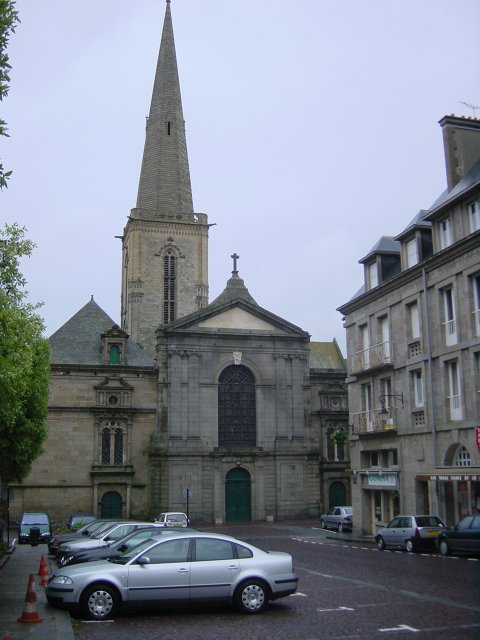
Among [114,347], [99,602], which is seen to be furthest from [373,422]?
[114,347]

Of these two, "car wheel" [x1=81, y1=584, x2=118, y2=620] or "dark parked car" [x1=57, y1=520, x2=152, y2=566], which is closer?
"car wheel" [x1=81, y1=584, x2=118, y2=620]

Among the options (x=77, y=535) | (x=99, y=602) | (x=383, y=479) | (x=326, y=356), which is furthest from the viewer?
(x=326, y=356)

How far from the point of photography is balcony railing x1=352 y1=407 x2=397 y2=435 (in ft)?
107

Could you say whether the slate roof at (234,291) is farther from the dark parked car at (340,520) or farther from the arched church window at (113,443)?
the dark parked car at (340,520)

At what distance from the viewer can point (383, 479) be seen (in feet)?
109

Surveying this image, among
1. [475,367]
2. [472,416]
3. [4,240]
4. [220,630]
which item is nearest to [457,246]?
[475,367]

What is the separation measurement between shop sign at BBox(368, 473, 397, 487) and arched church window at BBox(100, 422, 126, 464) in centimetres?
2079

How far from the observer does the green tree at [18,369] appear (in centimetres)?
1622

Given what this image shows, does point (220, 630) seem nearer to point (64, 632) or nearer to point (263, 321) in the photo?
point (64, 632)

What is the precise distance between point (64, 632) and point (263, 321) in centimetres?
4338

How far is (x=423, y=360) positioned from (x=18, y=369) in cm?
1796

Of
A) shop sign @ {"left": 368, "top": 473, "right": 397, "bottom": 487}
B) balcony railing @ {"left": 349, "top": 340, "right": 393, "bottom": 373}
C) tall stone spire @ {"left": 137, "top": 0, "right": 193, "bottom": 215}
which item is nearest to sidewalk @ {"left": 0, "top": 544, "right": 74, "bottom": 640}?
shop sign @ {"left": 368, "top": 473, "right": 397, "bottom": 487}

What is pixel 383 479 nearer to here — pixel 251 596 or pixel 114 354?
pixel 251 596

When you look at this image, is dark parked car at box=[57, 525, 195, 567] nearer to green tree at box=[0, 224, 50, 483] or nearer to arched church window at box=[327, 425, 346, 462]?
green tree at box=[0, 224, 50, 483]
